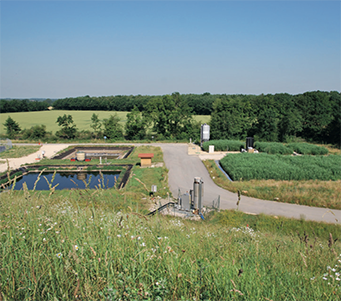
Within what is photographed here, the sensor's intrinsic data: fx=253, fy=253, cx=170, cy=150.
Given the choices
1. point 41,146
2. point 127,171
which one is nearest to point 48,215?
point 127,171

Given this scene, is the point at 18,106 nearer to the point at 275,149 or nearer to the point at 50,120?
the point at 50,120

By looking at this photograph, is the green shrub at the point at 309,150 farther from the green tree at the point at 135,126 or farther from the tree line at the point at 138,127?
the green tree at the point at 135,126

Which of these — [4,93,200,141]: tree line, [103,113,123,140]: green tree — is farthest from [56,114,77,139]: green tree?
[103,113,123,140]: green tree

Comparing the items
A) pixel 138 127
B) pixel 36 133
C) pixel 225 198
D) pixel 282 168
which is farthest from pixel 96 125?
pixel 225 198

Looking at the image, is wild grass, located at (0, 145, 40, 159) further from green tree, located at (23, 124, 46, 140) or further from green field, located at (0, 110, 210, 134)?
green field, located at (0, 110, 210, 134)

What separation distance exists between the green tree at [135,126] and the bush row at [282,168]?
1857 centimetres

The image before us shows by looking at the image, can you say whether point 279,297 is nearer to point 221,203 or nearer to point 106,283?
point 106,283

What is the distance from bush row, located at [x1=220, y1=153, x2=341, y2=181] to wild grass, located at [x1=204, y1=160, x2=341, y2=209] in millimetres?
817

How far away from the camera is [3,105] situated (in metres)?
79.9

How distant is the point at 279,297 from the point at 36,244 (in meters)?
2.36

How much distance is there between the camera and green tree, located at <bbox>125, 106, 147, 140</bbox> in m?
38.4

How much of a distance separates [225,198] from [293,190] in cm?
441

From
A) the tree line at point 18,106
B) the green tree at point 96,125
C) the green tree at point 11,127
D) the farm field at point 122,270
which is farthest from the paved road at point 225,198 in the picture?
the tree line at point 18,106

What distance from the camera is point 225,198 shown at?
15250mm
